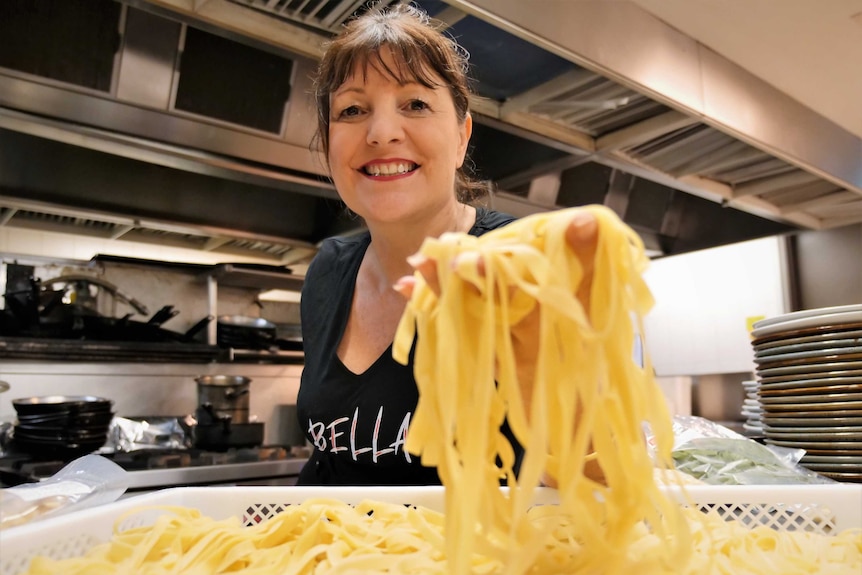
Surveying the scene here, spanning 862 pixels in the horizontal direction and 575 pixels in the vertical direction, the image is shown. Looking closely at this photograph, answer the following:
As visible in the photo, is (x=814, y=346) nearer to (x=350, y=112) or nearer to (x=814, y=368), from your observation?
(x=814, y=368)

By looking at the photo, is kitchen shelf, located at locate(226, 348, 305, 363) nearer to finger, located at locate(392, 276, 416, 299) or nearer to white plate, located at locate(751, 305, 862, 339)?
white plate, located at locate(751, 305, 862, 339)

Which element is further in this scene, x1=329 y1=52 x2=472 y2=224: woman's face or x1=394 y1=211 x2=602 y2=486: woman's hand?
x1=329 y1=52 x2=472 y2=224: woman's face

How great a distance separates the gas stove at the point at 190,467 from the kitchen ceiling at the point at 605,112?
1.00m

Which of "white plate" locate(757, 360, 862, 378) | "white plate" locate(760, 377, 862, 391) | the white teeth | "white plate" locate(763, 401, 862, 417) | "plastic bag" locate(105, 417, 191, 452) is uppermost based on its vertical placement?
the white teeth

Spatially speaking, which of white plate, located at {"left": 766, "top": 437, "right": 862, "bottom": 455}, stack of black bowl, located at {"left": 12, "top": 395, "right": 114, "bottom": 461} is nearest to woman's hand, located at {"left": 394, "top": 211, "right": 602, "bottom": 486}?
white plate, located at {"left": 766, "top": 437, "right": 862, "bottom": 455}

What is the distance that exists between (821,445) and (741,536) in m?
0.52

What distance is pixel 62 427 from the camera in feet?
6.76

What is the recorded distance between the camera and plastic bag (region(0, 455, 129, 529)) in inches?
26.7

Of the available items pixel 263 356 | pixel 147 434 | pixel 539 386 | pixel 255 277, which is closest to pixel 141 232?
pixel 255 277

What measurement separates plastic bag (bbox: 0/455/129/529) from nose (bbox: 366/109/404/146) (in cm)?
61

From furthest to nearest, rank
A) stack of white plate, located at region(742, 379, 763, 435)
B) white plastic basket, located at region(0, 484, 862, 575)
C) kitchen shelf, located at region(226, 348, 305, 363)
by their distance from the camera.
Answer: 1. kitchen shelf, located at region(226, 348, 305, 363)
2. stack of white plate, located at region(742, 379, 763, 435)
3. white plastic basket, located at region(0, 484, 862, 575)

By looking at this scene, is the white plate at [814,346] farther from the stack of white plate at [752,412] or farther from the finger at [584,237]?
the finger at [584,237]

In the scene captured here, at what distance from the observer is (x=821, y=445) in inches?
42.1

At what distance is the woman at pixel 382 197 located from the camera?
981mm
